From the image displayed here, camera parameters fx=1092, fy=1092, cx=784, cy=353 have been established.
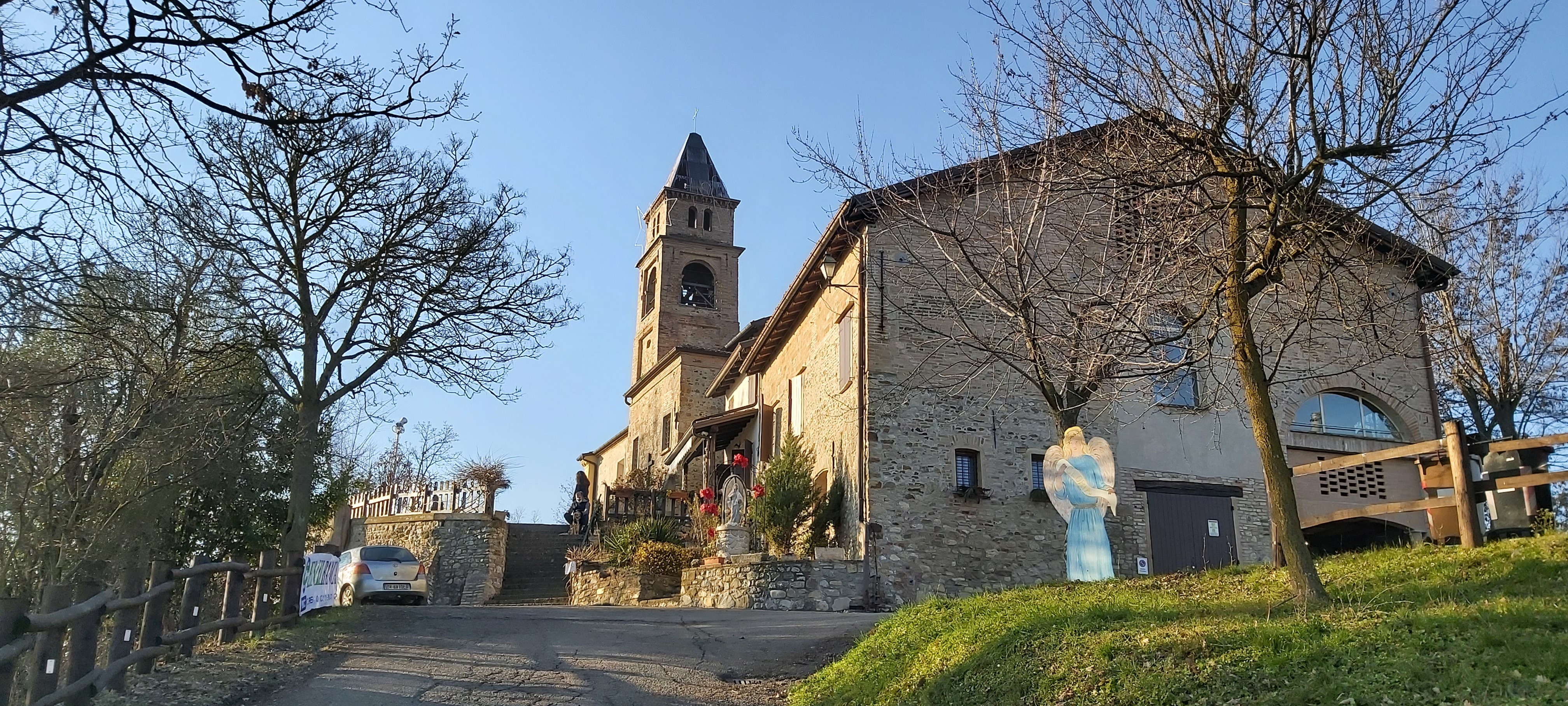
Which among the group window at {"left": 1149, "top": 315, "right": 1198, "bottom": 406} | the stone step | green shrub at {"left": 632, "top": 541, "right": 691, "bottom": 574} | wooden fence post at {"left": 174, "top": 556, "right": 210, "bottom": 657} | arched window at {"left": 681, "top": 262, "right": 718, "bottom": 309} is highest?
arched window at {"left": 681, "top": 262, "right": 718, "bottom": 309}

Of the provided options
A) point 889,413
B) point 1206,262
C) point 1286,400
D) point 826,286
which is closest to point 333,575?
point 889,413

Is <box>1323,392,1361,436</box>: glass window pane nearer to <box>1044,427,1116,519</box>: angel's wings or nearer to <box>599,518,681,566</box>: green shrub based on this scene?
<box>1044,427,1116,519</box>: angel's wings

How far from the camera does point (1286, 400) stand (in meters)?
20.0

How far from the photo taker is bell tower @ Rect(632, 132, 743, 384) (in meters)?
40.9

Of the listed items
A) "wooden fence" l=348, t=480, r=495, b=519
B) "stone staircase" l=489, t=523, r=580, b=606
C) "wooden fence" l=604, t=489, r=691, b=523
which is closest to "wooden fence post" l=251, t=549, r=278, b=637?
"stone staircase" l=489, t=523, r=580, b=606

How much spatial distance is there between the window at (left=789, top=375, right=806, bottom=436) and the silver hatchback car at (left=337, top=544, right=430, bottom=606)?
308 inches

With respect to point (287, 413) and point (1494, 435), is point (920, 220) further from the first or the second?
point (1494, 435)

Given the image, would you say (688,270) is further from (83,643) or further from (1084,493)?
(83,643)

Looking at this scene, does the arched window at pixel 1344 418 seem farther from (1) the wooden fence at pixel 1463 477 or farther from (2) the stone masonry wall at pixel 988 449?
(1) the wooden fence at pixel 1463 477

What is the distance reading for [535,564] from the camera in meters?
27.4

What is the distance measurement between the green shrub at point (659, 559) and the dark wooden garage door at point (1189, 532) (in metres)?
8.38

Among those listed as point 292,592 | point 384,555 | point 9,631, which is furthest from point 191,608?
point 384,555

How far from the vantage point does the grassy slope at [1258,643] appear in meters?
5.55

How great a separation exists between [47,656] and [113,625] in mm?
2059
